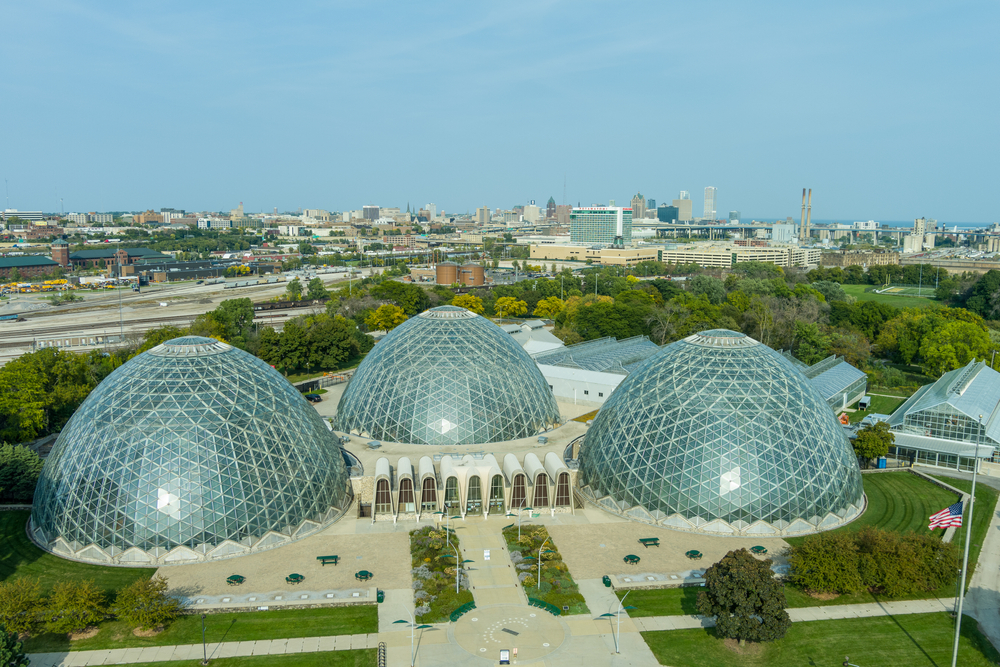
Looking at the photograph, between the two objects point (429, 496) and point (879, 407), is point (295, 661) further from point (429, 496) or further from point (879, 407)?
point (879, 407)

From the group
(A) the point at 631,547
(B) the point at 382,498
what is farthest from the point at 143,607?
(A) the point at 631,547

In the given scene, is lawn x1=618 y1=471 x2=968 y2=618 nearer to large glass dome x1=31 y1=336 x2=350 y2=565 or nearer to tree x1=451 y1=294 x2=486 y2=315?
large glass dome x1=31 y1=336 x2=350 y2=565

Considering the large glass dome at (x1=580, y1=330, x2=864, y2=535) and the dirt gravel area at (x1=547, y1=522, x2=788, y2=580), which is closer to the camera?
the dirt gravel area at (x1=547, y1=522, x2=788, y2=580)

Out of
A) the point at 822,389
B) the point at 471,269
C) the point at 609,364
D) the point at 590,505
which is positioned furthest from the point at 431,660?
the point at 471,269

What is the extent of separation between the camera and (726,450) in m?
42.2

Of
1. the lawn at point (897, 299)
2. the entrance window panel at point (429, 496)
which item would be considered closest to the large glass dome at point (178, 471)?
the entrance window panel at point (429, 496)

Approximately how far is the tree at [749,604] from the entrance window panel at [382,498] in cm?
2180

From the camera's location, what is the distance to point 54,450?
4219cm

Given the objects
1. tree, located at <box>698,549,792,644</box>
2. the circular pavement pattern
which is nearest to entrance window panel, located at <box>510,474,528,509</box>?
the circular pavement pattern

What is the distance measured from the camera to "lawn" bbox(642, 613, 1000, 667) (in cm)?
3102

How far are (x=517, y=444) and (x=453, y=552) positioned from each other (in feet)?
50.7

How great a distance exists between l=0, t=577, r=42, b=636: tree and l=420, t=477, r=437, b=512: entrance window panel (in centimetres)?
2172

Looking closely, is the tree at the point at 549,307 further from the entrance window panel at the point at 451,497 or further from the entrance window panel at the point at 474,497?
the entrance window panel at the point at 451,497

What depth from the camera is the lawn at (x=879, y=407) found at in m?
69.9
